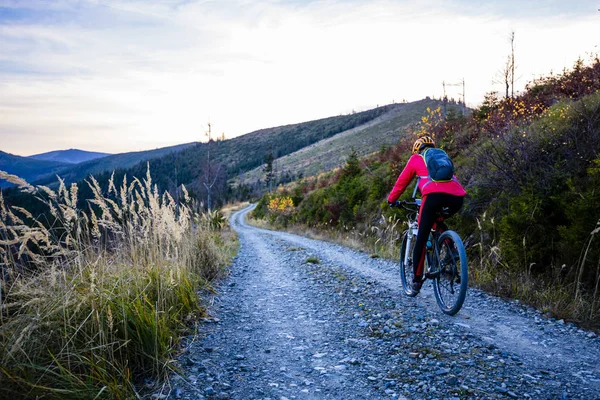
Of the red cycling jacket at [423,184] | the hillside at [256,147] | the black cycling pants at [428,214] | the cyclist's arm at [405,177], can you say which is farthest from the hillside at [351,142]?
the black cycling pants at [428,214]

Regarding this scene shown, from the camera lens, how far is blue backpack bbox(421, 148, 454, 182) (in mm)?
4477

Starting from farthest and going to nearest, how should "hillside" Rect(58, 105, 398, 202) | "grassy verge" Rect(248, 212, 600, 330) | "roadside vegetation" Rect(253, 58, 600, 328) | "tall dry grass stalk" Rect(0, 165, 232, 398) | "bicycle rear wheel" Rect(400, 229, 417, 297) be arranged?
"hillside" Rect(58, 105, 398, 202) → "bicycle rear wheel" Rect(400, 229, 417, 297) → "roadside vegetation" Rect(253, 58, 600, 328) → "grassy verge" Rect(248, 212, 600, 330) → "tall dry grass stalk" Rect(0, 165, 232, 398)

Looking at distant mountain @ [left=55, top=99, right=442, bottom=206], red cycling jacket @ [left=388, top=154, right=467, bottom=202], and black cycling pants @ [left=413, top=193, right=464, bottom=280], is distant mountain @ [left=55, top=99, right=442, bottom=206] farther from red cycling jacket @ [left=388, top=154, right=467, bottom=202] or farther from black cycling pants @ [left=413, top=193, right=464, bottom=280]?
black cycling pants @ [left=413, top=193, right=464, bottom=280]

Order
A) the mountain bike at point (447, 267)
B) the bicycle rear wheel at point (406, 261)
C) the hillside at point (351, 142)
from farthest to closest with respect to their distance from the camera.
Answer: the hillside at point (351, 142)
the bicycle rear wheel at point (406, 261)
the mountain bike at point (447, 267)

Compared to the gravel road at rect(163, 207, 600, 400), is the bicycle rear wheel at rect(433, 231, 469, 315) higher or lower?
higher

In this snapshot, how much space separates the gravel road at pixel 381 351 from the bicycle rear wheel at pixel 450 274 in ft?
0.67

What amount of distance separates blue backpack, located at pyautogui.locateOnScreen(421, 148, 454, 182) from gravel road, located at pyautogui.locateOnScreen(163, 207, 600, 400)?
5.72 feet

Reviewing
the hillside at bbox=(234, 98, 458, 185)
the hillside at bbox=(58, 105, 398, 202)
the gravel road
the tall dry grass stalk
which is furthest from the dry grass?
the hillside at bbox=(58, 105, 398, 202)

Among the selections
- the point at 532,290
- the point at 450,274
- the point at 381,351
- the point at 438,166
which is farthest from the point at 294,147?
the point at 381,351

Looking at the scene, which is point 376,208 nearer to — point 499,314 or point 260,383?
point 499,314

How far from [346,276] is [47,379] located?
5.51 m

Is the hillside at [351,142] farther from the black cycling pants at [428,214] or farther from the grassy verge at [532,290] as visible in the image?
the black cycling pants at [428,214]

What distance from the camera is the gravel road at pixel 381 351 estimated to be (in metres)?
2.93

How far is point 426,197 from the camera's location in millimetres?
4680
